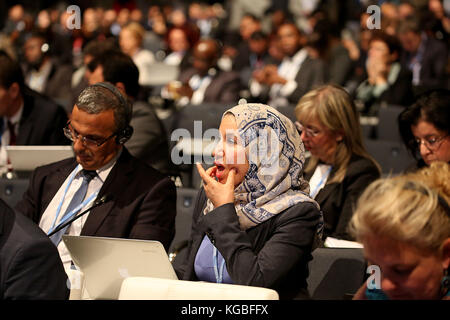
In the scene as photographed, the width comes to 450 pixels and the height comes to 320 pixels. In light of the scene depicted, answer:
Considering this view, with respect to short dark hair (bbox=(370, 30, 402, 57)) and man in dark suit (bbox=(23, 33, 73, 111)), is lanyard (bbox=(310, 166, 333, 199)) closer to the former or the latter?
short dark hair (bbox=(370, 30, 402, 57))

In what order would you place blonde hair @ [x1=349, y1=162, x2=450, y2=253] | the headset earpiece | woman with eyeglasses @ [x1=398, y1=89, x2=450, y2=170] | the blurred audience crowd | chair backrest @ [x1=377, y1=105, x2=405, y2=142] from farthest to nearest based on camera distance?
1. the blurred audience crowd
2. chair backrest @ [x1=377, y1=105, x2=405, y2=142]
3. woman with eyeglasses @ [x1=398, y1=89, x2=450, y2=170]
4. the headset earpiece
5. blonde hair @ [x1=349, y1=162, x2=450, y2=253]

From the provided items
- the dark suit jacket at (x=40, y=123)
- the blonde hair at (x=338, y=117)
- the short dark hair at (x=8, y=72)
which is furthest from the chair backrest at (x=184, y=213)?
the short dark hair at (x=8, y=72)

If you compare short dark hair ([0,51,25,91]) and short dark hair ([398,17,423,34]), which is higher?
short dark hair ([0,51,25,91])

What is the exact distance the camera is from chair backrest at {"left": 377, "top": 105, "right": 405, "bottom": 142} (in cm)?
555

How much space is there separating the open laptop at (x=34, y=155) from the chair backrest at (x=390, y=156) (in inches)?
77.2

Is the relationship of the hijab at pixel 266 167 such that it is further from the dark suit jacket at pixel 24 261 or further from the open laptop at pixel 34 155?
the open laptop at pixel 34 155

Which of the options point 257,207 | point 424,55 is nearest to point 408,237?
point 257,207

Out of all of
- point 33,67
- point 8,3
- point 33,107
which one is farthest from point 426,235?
Answer: point 8,3

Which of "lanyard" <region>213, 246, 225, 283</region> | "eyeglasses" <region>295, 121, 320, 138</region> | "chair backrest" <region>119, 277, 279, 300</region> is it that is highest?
"eyeglasses" <region>295, 121, 320, 138</region>

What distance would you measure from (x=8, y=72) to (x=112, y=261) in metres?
2.38

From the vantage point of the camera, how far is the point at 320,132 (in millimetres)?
3668

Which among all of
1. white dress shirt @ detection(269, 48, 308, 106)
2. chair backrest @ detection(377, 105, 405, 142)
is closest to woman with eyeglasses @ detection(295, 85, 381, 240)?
chair backrest @ detection(377, 105, 405, 142)

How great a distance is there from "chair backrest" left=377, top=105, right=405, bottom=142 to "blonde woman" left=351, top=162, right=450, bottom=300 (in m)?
3.75

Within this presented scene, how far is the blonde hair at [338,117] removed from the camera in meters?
3.66
